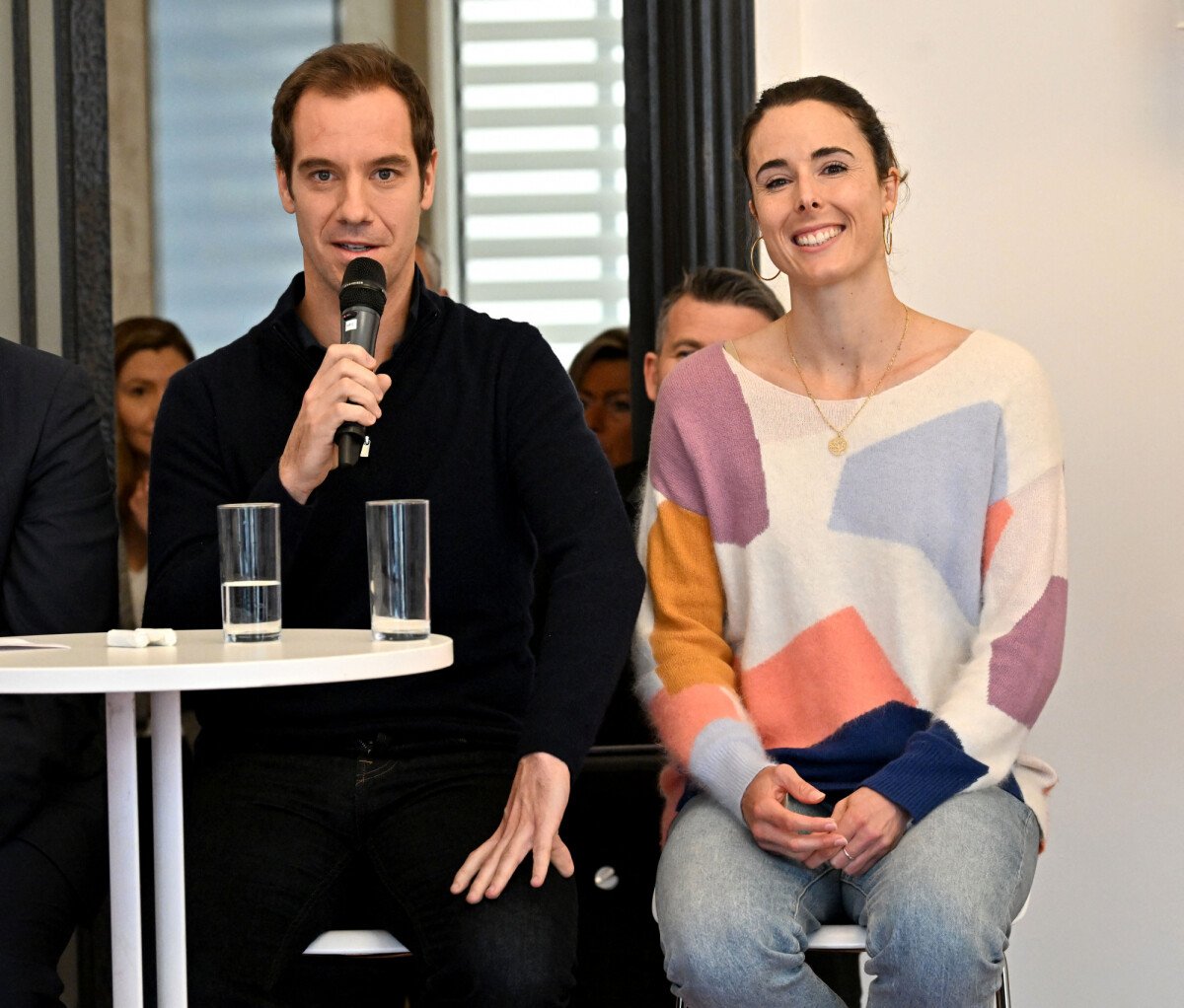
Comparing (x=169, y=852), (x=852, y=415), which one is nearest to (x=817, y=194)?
(x=852, y=415)

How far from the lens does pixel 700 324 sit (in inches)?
96.6

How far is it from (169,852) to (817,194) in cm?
109

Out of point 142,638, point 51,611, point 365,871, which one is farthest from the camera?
point 51,611

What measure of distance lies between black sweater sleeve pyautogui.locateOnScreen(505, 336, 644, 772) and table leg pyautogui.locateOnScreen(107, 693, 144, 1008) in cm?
41

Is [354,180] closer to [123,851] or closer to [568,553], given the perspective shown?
[568,553]

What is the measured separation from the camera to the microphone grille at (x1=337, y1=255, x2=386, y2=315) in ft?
5.42

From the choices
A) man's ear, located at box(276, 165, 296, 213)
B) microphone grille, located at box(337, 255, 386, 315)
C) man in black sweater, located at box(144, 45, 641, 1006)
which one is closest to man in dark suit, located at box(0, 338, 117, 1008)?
man in black sweater, located at box(144, 45, 641, 1006)

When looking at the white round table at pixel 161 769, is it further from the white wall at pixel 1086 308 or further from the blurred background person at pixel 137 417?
the blurred background person at pixel 137 417

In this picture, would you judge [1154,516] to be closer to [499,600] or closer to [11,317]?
[499,600]

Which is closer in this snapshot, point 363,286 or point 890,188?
point 363,286

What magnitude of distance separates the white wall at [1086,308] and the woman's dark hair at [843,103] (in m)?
0.59

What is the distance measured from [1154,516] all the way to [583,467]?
1194mm

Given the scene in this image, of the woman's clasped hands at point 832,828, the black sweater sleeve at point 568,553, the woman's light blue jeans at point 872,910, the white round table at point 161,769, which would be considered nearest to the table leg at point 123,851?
the white round table at point 161,769

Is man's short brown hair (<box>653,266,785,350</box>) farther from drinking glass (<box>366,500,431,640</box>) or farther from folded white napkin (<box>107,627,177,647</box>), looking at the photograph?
folded white napkin (<box>107,627,177,647</box>)
